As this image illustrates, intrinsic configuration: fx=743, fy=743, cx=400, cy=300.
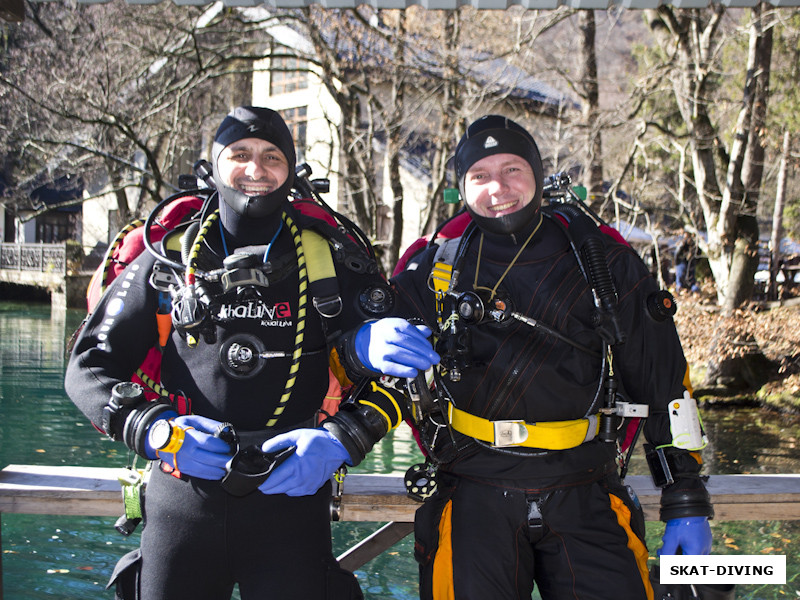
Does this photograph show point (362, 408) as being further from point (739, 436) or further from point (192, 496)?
point (739, 436)

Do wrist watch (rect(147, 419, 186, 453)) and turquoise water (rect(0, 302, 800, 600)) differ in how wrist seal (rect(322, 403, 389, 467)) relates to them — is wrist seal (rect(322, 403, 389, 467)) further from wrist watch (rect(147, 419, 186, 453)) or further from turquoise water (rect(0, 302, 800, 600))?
turquoise water (rect(0, 302, 800, 600))

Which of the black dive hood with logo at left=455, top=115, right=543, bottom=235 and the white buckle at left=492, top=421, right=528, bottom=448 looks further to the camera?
the black dive hood with logo at left=455, top=115, right=543, bottom=235

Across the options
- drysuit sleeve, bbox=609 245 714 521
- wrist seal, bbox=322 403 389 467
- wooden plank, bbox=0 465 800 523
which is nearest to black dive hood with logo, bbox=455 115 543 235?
drysuit sleeve, bbox=609 245 714 521

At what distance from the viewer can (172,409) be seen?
7.91ft

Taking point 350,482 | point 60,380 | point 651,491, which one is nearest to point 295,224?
point 350,482

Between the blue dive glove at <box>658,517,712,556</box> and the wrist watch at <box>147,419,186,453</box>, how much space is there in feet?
5.41

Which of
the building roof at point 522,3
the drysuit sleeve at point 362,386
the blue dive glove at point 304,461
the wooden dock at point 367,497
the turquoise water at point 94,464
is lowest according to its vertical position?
the turquoise water at point 94,464

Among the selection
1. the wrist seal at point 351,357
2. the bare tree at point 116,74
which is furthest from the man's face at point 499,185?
the bare tree at point 116,74

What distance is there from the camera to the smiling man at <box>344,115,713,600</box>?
247 centimetres

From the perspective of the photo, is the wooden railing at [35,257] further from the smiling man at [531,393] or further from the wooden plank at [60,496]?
the smiling man at [531,393]

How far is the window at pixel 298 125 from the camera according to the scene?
1683cm

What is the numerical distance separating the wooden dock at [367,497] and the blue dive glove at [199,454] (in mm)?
986

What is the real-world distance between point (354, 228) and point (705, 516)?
164cm

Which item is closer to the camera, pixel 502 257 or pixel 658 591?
pixel 658 591
